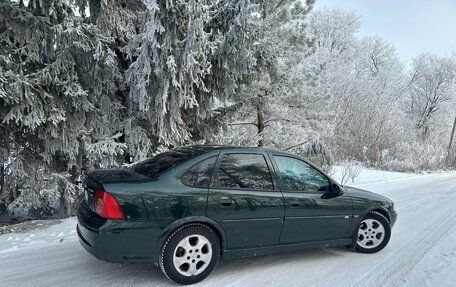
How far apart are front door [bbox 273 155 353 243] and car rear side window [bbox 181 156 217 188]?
3.03 feet

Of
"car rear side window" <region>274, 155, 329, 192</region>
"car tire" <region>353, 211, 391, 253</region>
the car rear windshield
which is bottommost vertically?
"car tire" <region>353, 211, 391, 253</region>

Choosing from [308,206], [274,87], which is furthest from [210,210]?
[274,87]

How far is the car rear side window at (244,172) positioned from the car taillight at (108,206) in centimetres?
105

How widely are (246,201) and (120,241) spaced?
4.59 feet

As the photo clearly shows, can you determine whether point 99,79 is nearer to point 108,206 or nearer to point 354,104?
point 108,206

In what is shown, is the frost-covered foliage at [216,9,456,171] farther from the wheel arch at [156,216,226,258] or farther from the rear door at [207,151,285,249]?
the wheel arch at [156,216,226,258]

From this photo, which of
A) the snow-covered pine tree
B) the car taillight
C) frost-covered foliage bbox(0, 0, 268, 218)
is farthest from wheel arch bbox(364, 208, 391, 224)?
the snow-covered pine tree

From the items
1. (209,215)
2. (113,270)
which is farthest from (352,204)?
(113,270)

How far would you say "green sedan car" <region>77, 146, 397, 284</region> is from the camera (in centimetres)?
343

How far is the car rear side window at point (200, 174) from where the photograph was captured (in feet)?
12.2

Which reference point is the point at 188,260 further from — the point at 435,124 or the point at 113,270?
the point at 435,124

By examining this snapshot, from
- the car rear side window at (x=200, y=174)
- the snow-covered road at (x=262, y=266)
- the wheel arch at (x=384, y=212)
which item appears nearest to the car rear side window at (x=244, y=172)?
the car rear side window at (x=200, y=174)

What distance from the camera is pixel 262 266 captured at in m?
4.27

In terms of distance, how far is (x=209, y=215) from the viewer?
368cm
